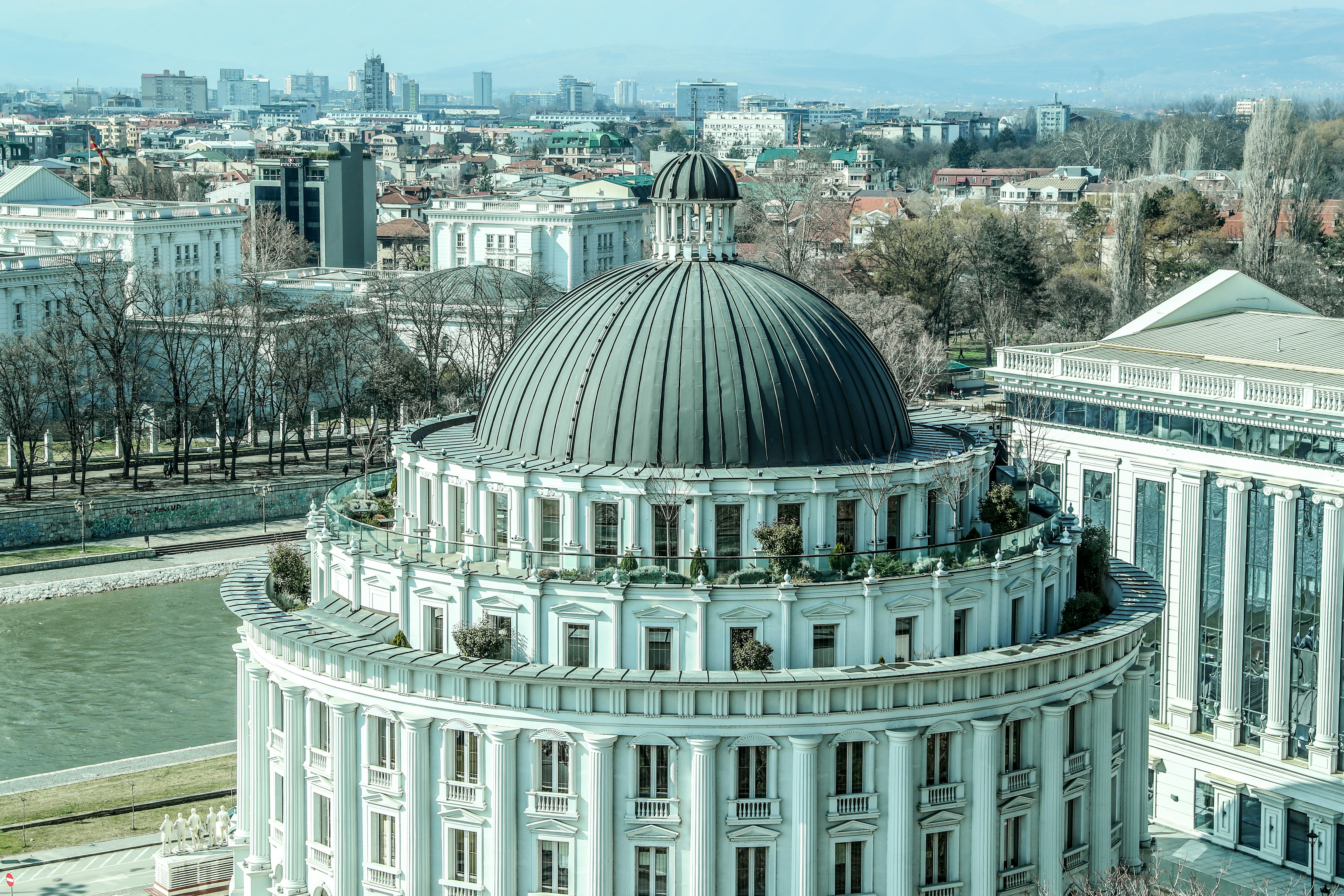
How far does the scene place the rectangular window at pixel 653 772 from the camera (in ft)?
174

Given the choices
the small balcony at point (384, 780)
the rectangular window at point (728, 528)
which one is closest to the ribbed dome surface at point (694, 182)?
the rectangular window at point (728, 528)

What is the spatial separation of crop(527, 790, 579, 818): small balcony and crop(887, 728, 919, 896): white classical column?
28.5ft

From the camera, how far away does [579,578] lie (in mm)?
54750

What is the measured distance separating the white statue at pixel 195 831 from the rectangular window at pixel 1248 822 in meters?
38.2

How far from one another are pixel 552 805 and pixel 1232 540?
32.8m

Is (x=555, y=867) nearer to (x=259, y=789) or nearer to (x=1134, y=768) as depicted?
(x=259, y=789)

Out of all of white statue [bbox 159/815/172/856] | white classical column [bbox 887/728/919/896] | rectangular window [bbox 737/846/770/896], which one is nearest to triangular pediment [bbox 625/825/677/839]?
rectangular window [bbox 737/846/770/896]

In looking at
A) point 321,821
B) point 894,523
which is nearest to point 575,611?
point 894,523

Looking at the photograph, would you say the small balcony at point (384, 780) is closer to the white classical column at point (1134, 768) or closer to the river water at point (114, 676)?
the white classical column at point (1134, 768)

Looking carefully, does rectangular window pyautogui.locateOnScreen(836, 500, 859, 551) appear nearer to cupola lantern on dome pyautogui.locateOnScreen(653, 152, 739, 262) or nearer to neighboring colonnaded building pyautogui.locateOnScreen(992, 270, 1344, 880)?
cupola lantern on dome pyautogui.locateOnScreen(653, 152, 739, 262)

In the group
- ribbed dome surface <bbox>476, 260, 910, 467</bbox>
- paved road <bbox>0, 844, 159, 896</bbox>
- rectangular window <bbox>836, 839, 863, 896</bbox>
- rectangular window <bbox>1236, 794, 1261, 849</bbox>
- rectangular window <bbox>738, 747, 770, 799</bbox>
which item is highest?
ribbed dome surface <bbox>476, 260, 910, 467</bbox>

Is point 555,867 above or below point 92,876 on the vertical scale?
above

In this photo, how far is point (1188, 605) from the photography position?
251 ft

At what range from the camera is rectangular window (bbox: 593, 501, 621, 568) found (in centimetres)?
5584
